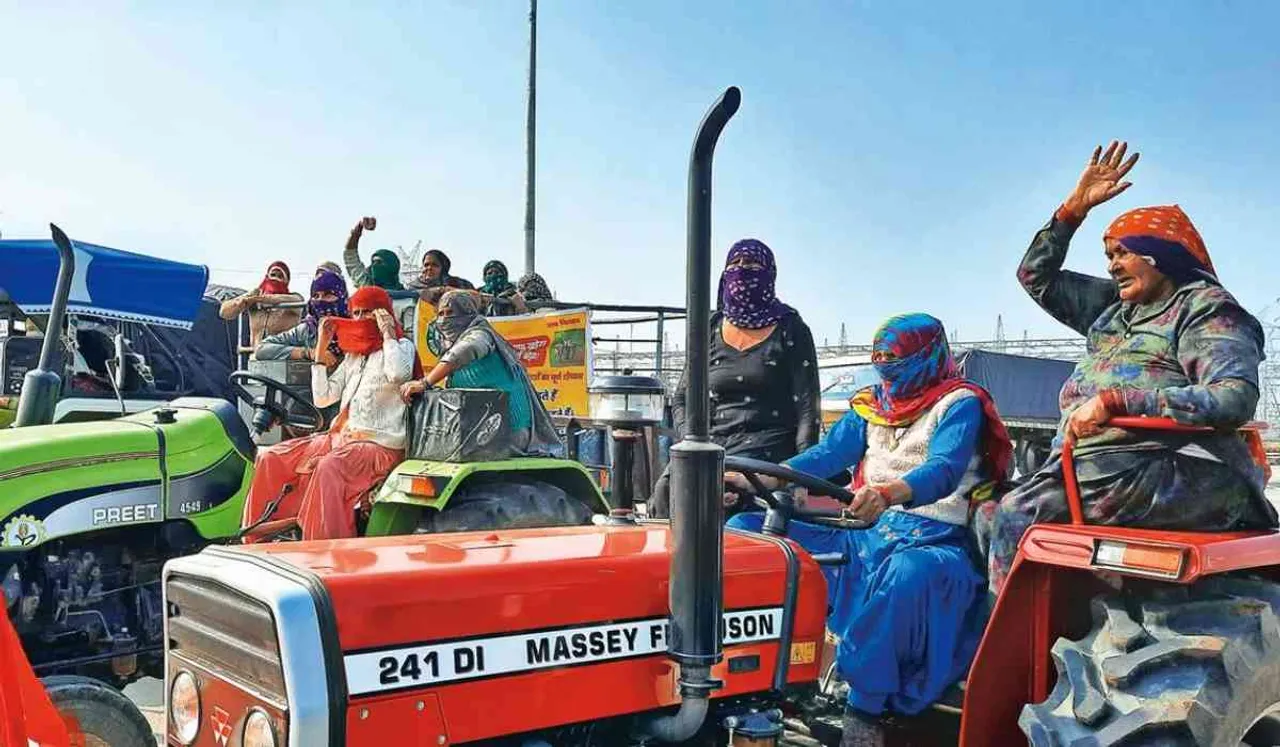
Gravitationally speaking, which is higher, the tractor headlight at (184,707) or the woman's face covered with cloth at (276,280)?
the woman's face covered with cloth at (276,280)

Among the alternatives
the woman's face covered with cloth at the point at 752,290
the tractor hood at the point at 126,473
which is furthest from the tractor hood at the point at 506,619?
the tractor hood at the point at 126,473

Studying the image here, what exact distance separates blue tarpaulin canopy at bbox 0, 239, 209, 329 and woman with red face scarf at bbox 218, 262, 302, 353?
1.06ft

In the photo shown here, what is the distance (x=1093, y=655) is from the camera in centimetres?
246

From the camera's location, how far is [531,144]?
38.7ft

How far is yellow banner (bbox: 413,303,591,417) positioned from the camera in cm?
860

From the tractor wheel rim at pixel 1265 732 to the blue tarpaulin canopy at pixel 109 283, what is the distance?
716cm

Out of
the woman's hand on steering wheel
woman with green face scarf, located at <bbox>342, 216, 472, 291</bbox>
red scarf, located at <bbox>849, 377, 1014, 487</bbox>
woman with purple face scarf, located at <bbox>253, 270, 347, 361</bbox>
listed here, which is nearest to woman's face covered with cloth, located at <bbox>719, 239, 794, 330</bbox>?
red scarf, located at <bbox>849, 377, 1014, 487</bbox>

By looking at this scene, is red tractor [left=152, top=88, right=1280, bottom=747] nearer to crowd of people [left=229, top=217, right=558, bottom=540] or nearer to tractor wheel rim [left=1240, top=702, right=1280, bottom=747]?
tractor wheel rim [left=1240, top=702, right=1280, bottom=747]

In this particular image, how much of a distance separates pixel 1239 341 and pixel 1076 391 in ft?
1.42

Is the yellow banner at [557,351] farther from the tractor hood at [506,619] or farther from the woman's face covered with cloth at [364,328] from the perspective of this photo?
the tractor hood at [506,619]

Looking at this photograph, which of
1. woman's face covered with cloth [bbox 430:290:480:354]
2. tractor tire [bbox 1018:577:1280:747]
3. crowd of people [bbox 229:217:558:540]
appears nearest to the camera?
tractor tire [bbox 1018:577:1280:747]

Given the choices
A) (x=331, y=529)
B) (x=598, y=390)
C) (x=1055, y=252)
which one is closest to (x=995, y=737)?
(x=1055, y=252)

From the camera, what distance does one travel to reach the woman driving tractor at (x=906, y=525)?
2785mm

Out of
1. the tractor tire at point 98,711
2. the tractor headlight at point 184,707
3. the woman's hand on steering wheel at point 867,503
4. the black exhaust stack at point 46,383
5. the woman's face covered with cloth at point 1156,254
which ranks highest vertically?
the woman's face covered with cloth at point 1156,254
